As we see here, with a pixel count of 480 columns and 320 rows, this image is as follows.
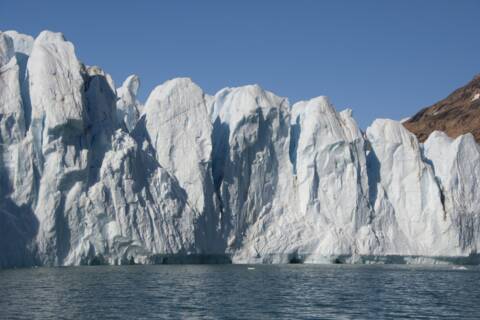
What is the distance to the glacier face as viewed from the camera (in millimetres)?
35969

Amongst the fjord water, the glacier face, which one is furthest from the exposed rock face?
the fjord water

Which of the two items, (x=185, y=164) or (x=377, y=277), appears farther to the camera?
(x=185, y=164)

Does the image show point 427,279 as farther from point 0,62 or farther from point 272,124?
point 0,62

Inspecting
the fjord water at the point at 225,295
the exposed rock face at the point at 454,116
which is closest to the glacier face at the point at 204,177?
the fjord water at the point at 225,295

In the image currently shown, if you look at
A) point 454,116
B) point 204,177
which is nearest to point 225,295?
point 204,177

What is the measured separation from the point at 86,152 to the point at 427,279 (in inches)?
702

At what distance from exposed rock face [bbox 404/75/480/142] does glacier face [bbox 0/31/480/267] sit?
125 feet

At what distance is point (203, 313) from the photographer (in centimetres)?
2050

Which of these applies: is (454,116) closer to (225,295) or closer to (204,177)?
(204,177)

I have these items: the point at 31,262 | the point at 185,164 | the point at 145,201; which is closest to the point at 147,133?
the point at 185,164

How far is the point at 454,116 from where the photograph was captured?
3740 inches

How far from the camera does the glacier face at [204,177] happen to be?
1416 inches

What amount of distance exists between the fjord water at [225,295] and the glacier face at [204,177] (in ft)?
10.4

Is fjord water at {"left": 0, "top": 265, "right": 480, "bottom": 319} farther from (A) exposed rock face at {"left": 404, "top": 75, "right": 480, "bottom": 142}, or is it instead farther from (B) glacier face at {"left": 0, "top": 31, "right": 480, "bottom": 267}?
(A) exposed rock face at {"left": 404, "top": 75, "right": 480, "bottom": 142}
